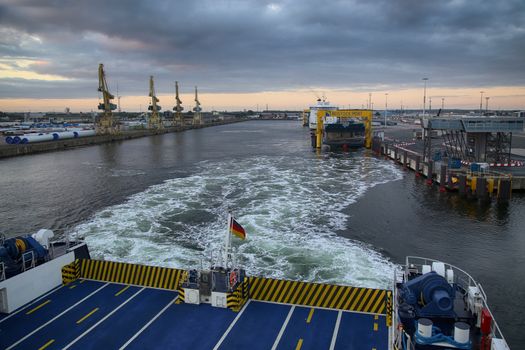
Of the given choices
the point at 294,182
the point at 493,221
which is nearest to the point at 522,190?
the point at 493,221

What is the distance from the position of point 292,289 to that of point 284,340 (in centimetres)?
211

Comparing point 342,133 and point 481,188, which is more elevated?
point 342,133

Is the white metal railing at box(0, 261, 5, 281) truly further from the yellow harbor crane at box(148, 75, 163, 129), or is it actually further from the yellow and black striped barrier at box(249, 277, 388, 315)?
the yellow harbor crane at box(148, 75, 163, 129)

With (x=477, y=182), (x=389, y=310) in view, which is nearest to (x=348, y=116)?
(x=477, y=182)

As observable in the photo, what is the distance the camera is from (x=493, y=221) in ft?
92.2

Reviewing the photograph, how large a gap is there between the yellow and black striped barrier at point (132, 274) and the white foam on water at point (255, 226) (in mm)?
2876

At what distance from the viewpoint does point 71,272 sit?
1424cm

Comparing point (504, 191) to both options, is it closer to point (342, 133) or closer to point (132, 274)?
point (132, 274)

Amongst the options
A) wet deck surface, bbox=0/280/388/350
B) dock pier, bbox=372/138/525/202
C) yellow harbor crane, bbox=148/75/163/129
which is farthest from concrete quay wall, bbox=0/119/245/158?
dock pier, bbox=372/138/525/202

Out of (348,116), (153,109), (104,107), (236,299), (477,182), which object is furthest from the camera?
(153,109)

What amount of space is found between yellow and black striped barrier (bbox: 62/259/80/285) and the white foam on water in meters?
3.14

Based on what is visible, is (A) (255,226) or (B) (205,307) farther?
(A) (255,226)

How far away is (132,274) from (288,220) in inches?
598

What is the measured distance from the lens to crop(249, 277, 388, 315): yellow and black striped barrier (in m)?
12.1
